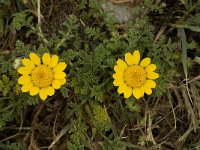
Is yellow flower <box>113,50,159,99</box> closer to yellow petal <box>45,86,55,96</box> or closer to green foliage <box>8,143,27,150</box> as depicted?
yellow petal <box>45,86,55,96</box>

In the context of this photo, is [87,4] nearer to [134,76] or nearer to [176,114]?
[134,76]

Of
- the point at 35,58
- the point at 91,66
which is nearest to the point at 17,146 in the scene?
the point at 35,58

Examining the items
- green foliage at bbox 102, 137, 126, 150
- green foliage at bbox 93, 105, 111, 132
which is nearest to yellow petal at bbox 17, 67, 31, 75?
green foliage at bbox 93, 105, 111, 132

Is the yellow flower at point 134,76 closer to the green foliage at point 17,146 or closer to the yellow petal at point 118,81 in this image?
the yellow petal at point 118,81

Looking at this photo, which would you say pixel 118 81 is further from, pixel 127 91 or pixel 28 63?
pixel 28 63

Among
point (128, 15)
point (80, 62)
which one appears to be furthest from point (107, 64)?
point (128, 15)

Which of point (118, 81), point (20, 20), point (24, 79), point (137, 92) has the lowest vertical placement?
point (137, 92)

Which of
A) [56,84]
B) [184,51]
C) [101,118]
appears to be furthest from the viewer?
[184,51]
